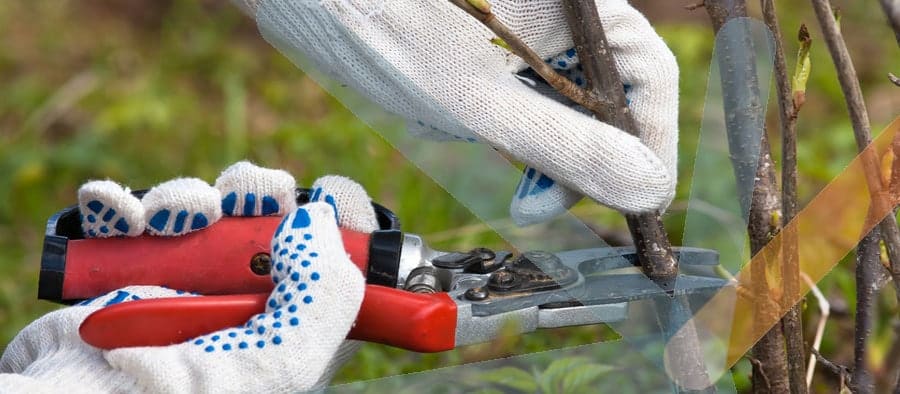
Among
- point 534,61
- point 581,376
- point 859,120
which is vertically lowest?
point 581,376

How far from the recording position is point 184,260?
1.08 meters

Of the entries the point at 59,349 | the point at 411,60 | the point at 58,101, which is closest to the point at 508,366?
the point at 411,60

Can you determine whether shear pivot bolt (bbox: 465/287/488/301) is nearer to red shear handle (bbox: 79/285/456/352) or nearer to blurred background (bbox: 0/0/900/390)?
red shear handle (bbox: 79/285/456/352)

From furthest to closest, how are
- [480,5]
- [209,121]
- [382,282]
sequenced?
[209,121] < [382,282] < [480,5]

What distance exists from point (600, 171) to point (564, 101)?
0.11 m

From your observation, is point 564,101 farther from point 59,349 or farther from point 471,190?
point 59,349

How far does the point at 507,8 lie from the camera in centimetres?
102

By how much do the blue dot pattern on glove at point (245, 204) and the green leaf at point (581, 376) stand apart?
366 mm

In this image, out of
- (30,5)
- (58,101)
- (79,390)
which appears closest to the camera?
(79,390)

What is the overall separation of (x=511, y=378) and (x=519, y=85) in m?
0.31

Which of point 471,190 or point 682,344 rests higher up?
point 471,190
